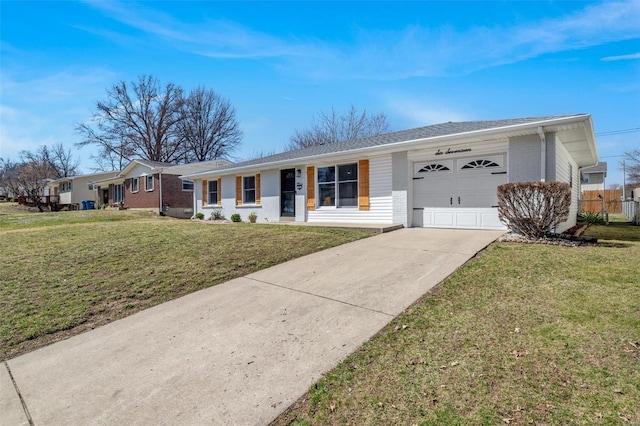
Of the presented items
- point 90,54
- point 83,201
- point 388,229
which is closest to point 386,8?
point 388,229

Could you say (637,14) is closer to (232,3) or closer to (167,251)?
(232,3)

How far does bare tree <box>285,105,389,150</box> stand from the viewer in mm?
28469

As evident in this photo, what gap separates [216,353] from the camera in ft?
9.80

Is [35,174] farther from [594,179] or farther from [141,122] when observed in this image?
[594,179]

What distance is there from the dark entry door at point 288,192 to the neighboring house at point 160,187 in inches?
433

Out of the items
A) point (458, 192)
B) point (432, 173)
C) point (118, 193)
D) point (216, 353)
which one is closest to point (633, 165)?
point (458, 192)

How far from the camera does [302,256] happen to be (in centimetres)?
655

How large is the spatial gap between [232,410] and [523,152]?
8.60 m

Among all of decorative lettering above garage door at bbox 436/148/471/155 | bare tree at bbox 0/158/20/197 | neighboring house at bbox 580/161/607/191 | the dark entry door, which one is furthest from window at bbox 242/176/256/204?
bare tree at bbox 0/158/20/197

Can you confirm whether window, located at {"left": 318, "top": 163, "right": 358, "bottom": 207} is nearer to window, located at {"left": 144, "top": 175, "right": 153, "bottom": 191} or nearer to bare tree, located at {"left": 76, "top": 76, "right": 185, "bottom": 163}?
window, located at {"left": 144, "top": 175, "right": 153, "bottom": 191}

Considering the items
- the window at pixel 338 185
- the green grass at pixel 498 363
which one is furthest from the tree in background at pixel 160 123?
the green grass at pixel 498 363

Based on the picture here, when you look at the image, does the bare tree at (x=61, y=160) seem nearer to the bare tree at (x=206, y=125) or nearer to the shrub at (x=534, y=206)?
the bare tree at (x=206, y=125)

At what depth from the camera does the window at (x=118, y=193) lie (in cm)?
2697

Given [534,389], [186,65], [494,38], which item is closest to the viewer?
[534,389]
